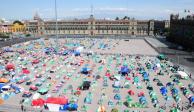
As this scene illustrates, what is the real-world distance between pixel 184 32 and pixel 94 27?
73.8 metres

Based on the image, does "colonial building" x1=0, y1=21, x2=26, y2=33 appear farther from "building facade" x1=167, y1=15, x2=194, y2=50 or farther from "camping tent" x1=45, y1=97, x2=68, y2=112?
"camping tent" x1=45, y1=97, x2=68, y2=112

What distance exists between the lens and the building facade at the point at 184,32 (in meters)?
78.4

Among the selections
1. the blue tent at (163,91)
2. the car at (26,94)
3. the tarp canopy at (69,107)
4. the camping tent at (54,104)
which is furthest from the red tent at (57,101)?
the blue tent at (163,91)

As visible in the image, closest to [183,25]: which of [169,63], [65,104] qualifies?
[169,63]

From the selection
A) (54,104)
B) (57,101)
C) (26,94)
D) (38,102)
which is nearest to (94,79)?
(26,94)

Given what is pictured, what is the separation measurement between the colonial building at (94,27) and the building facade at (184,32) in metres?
44.4

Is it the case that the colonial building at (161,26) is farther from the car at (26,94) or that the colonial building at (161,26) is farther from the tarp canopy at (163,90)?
the car at (26,94)

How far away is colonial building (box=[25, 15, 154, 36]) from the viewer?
151m

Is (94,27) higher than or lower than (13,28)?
higher

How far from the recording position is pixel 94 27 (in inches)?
6024

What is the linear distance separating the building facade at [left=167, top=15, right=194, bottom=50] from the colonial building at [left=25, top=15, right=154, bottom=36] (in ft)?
146

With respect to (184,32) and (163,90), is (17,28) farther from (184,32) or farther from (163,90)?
(163,90)

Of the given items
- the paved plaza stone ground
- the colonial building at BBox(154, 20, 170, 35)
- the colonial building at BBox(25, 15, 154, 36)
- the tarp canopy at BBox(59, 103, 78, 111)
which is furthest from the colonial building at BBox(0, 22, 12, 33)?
the tarp canopy at BBox(59, 103, 78, 111)

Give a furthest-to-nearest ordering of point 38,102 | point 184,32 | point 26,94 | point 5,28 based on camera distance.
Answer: point 5,28 < point 184,32 < point 26,94 < point 38,102
